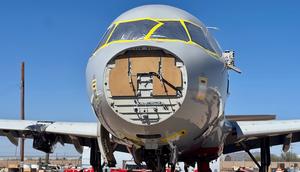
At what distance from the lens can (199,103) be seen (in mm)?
8922

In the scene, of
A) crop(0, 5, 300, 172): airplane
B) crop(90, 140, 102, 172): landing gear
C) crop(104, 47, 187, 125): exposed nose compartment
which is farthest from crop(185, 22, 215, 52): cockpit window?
crop(90, 140, 102, 172): landing gear

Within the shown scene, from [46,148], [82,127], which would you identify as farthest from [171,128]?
[46,148]

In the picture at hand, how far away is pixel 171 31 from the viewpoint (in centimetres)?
936

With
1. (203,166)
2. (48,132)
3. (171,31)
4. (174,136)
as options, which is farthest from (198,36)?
(48,132)

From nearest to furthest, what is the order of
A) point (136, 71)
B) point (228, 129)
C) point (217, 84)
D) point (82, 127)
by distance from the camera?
point (136, 71), point (217, 84), point (228, 129), point (82, 127)

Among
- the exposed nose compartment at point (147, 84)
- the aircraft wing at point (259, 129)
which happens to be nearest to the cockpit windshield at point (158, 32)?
the exposed nose compartment at point (147, 84)

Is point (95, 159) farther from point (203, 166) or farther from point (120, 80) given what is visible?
point (120, 80)

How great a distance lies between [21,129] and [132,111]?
26.5 ft

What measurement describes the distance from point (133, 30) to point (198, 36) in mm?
1369

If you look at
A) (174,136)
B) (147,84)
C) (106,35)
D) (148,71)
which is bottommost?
(174,136)

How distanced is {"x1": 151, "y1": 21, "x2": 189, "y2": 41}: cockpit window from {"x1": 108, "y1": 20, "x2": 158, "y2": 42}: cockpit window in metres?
0.18

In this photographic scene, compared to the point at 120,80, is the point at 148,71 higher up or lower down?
higher up

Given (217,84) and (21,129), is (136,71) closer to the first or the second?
(217,84)

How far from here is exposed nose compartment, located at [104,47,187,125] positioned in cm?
844
